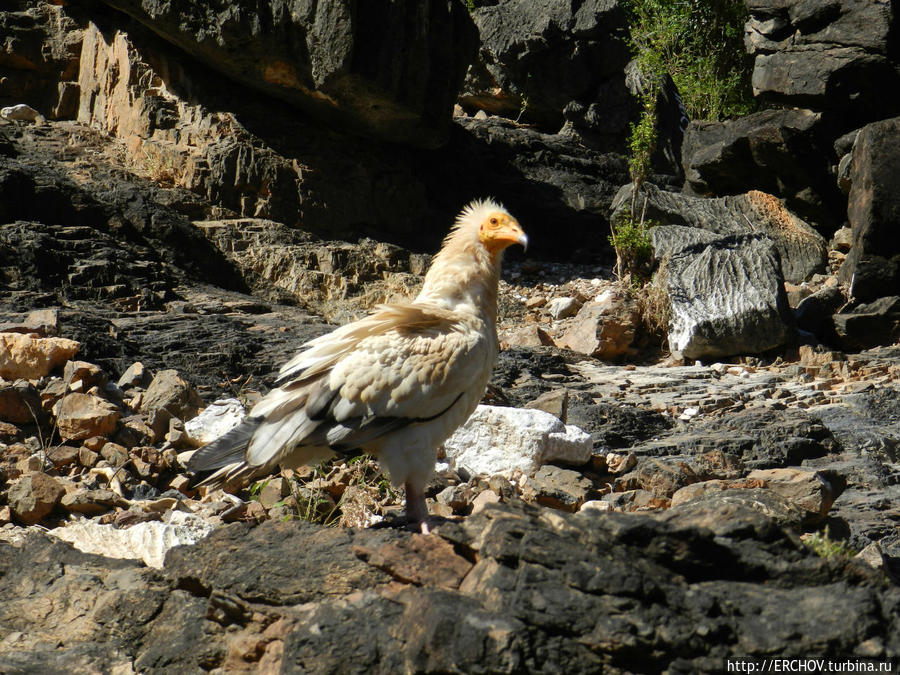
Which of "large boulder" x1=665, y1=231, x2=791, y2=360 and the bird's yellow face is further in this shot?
"large boulder" x1=665, y1=231, x2=791, y2=360

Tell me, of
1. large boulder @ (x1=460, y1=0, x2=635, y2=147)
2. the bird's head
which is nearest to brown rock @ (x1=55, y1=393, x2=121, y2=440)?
the bird's head

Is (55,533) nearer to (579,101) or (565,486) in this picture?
(565,486)

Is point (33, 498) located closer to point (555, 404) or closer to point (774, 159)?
point (555, 404)

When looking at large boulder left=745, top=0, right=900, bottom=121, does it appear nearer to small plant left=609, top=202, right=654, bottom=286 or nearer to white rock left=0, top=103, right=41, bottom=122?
small plant left=609, top=202, right=654, bottom=286

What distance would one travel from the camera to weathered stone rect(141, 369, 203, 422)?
5812 millimetres

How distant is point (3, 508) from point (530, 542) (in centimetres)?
321

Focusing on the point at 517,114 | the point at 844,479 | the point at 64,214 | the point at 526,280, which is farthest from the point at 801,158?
the point at 64,214

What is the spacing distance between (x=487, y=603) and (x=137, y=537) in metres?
2.31

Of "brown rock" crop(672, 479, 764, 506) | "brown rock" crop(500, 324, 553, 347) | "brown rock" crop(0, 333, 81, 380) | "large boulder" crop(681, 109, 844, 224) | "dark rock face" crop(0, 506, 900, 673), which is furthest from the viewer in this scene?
"large boulder" crop(681, 109, 844, 224)

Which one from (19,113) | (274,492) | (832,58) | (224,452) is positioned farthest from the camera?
(832,58)

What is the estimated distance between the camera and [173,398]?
5.82 m

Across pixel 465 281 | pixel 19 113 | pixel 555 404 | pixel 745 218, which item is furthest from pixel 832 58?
pixel 19 113

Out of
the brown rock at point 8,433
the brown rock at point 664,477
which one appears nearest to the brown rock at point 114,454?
the brown rock at point 8,433

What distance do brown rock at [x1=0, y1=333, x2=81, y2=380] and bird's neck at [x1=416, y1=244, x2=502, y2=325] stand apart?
9.36 feet
